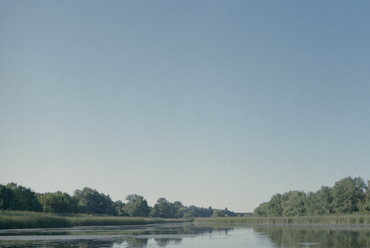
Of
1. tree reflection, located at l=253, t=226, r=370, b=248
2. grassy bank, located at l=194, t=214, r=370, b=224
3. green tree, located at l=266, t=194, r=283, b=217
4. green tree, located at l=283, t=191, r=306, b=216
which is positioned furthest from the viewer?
green tree, located at l=266, t=194, r=283, b=217

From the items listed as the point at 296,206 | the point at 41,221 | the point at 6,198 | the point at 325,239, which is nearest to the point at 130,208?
the point at 296,206

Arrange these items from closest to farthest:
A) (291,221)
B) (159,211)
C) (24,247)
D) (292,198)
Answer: (24,247)
(291,221)
(292,198)
(159,211)

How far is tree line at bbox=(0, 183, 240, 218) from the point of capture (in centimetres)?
5821

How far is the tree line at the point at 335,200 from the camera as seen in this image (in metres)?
75.9

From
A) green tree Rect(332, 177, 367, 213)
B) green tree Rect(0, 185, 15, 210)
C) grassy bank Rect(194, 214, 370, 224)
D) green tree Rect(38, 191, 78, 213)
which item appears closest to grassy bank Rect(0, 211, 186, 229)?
green tree Rect(0, 185, 15, 210)

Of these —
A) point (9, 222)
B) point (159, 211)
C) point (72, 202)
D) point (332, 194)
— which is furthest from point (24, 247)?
point (159, 211)

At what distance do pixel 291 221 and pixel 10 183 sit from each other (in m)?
55.6

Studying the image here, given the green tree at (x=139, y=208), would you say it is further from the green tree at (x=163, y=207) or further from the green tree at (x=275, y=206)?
the green tree at (x=275, y=206)

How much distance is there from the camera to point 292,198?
3927 inches

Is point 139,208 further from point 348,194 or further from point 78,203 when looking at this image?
point 348,194

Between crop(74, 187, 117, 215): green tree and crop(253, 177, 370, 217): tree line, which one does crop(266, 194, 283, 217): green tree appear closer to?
crop(253, 177, 370, 217): tree line

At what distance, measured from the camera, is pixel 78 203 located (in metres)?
86.1

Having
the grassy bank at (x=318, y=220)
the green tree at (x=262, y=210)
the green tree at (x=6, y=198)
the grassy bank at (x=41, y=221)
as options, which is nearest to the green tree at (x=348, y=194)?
the grassy bank at (x=318, y=220)

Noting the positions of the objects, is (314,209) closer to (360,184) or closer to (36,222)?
(360,184)
